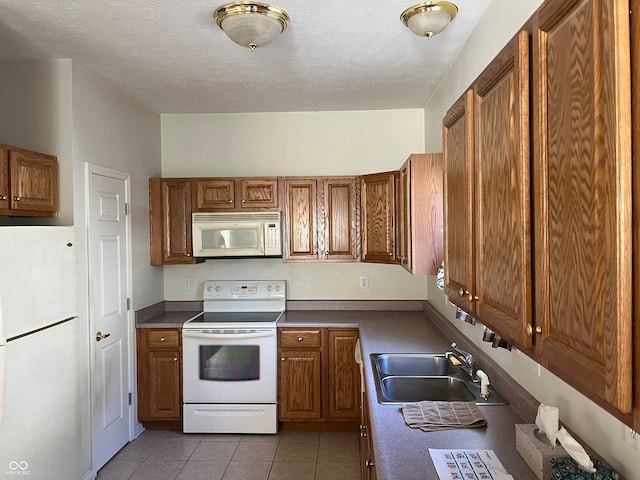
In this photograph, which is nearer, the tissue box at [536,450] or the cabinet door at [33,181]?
the tissue box at [536,450]

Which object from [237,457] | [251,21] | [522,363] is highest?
[251,21]

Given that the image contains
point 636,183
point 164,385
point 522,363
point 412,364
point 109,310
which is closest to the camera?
point 636,183

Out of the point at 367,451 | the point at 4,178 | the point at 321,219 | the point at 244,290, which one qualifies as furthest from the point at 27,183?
the point at 367,451

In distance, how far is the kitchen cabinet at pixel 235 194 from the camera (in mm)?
3494

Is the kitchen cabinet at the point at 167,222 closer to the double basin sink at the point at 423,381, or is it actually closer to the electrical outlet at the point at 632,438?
the double basin sink at the point at 423,381

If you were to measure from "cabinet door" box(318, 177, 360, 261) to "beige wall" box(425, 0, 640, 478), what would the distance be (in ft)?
2.66

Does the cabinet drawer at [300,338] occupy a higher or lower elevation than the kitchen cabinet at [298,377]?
higher

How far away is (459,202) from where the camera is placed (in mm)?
1435

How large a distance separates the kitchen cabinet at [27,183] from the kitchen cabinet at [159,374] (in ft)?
4.07

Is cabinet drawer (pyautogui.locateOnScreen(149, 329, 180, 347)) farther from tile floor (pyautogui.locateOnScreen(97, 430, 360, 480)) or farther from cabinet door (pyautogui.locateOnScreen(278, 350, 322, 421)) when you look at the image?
cabinet door (pyautogui.locateOnScreen(278, 350, 322, 421))

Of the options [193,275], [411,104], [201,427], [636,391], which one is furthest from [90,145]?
[636,391]

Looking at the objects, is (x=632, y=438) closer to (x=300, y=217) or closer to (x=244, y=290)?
(x=300, y=217)

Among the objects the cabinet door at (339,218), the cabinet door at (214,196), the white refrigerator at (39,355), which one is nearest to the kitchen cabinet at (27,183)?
the white refrigerator at (39,355)

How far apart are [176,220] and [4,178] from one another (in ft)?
4.91
